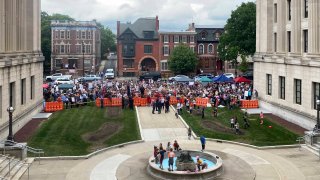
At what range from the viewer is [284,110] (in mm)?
41906

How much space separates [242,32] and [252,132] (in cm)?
4353

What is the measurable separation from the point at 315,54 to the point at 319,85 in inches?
128

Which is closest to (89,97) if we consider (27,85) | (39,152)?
(27,85)

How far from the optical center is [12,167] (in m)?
25.2

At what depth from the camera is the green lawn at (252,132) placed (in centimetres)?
3272

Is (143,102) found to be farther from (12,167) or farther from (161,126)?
(12,167)

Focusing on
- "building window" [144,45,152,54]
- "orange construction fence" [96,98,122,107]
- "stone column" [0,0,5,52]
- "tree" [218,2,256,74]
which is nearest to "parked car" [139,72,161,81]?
"building window" [144,45,152,54]

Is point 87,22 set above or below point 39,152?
above

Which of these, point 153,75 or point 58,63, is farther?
point 58,63

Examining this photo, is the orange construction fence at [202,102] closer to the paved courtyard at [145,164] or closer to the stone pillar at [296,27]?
the stone pillar at [296,27]

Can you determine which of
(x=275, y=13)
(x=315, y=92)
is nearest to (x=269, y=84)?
(x=275, y=13)

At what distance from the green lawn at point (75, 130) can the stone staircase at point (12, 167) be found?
258 centimetres

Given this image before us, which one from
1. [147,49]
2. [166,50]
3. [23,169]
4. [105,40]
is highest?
[105,40]

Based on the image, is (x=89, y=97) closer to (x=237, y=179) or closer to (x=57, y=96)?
(x=57, y=96)
